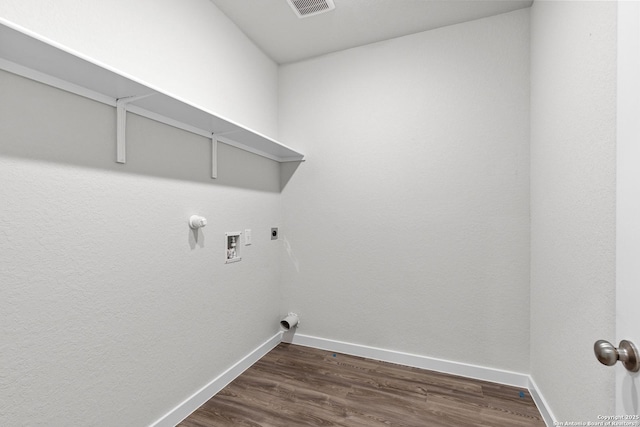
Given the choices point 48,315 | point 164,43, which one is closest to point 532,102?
point 164,43

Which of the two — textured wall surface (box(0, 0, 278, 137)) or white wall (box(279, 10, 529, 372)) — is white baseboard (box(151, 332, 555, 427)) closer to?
white wall (box(279, 10, 529, 372))

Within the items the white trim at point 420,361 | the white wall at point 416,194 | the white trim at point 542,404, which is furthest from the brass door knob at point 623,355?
the white trim at point 420,361

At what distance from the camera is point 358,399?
1.86 m

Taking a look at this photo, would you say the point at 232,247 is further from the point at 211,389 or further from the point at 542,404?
the point at 542,404

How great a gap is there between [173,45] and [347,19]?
124 centimetres

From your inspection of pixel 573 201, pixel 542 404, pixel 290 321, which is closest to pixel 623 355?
pixel 573 201

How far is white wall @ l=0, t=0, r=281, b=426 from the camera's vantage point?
3.43ft

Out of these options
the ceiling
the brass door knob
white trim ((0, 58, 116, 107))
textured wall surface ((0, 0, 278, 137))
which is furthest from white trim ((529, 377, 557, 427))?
white trim ((0, 58, 116, 107))

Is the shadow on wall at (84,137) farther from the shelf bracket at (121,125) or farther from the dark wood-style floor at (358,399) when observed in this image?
the dark wood-style floor at (358,399)

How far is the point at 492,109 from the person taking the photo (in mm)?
2043

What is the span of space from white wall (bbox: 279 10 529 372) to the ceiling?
0.32 feet

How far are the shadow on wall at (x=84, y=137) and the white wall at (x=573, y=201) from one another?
6.54ft

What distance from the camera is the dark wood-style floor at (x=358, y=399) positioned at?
5.48 feet

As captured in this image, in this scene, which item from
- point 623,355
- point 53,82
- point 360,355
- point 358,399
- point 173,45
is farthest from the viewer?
point 360,355
